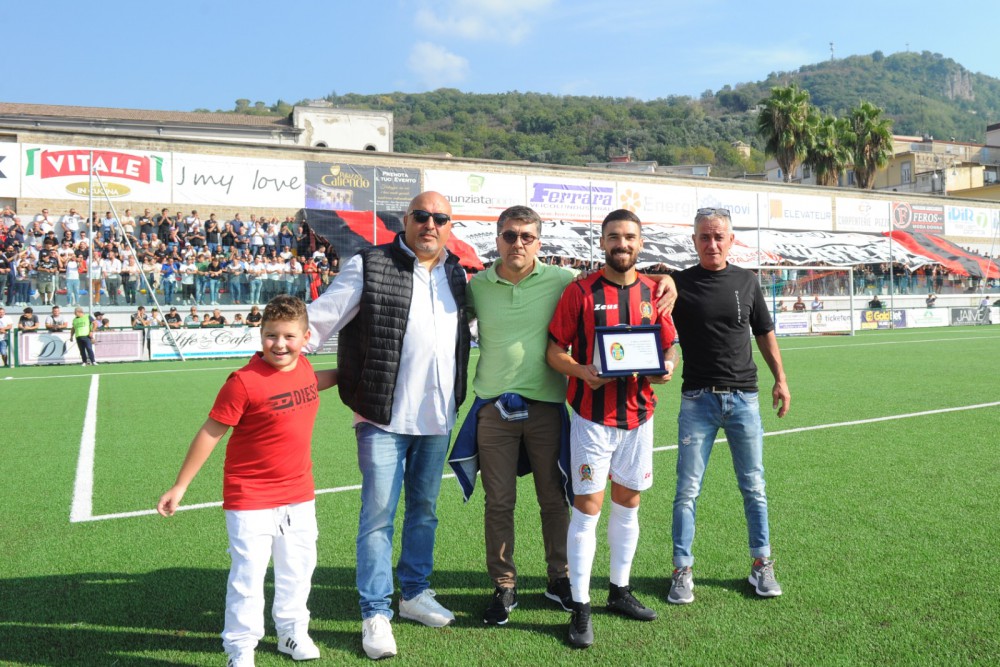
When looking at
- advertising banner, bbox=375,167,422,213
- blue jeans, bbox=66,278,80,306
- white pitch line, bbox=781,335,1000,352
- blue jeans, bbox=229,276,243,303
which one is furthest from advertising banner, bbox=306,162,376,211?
white pitch line, bbox=781,335,1000,352

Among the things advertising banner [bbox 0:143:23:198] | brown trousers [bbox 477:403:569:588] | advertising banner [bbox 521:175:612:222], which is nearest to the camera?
brown trousers [bbox 477:403:569:588]

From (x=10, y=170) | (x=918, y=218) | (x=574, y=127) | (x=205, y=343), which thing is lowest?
(x=205, y=343)

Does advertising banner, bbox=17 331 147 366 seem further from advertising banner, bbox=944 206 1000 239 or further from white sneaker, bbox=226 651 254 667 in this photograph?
advertising banner, bbox=944 206 1000 239

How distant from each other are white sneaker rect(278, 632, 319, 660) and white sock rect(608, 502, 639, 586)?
1.44 metres

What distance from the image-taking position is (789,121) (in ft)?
159

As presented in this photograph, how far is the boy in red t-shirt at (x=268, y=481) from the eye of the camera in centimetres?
308

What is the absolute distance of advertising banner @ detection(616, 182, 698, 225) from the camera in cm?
3672

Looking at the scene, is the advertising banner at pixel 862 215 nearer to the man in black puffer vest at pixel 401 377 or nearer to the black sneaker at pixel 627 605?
the black sneaker at pixel 627 605

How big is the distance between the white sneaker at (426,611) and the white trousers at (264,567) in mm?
552

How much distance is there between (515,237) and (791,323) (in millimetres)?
26978

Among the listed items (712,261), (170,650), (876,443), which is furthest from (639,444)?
(876,443)

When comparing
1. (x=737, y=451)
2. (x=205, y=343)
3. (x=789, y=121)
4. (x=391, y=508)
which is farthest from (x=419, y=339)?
(x=789, y=121)

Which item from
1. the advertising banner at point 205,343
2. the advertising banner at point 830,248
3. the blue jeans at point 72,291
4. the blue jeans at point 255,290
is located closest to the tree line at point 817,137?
the advertising banner at point 830,248

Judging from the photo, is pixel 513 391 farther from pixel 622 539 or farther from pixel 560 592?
pixel 560 592
